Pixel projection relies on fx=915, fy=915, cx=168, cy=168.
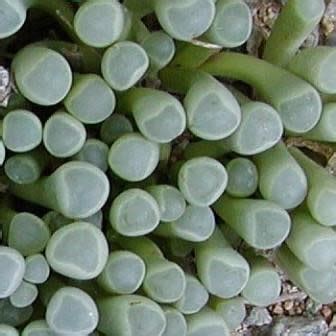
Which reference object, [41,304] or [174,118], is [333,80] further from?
[41,304]

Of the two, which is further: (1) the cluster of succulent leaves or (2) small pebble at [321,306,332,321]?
(2) small pebble at [321,306,332,321]

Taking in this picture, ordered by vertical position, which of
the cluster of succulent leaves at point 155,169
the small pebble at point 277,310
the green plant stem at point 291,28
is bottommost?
the small pebble at point 277,310

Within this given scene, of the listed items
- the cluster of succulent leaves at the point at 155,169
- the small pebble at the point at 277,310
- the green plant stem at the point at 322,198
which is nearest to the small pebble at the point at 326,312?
the small pebble at the point at 277,310

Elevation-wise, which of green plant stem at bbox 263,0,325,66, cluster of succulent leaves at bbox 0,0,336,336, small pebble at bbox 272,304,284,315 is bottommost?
small pebble at bbox 272,304,284,315

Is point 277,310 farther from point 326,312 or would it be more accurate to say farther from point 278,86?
point 278,86

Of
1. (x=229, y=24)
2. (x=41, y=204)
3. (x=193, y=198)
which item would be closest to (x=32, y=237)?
(x=41, y=204)

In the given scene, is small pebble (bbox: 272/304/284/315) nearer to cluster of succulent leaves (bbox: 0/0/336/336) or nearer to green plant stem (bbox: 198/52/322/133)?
A: cluster of succulent leaves (bbox: 0/0/336/336)

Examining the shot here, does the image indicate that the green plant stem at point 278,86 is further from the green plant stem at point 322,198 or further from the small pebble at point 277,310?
the small pebble at point 277,310

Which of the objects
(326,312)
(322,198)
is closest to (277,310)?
(326,312)

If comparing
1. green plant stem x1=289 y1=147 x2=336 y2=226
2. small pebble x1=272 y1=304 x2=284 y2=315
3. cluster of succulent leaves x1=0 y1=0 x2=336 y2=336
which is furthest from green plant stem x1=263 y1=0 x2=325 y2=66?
small pebble x1=272 y1=304 x2=284 y2=315
